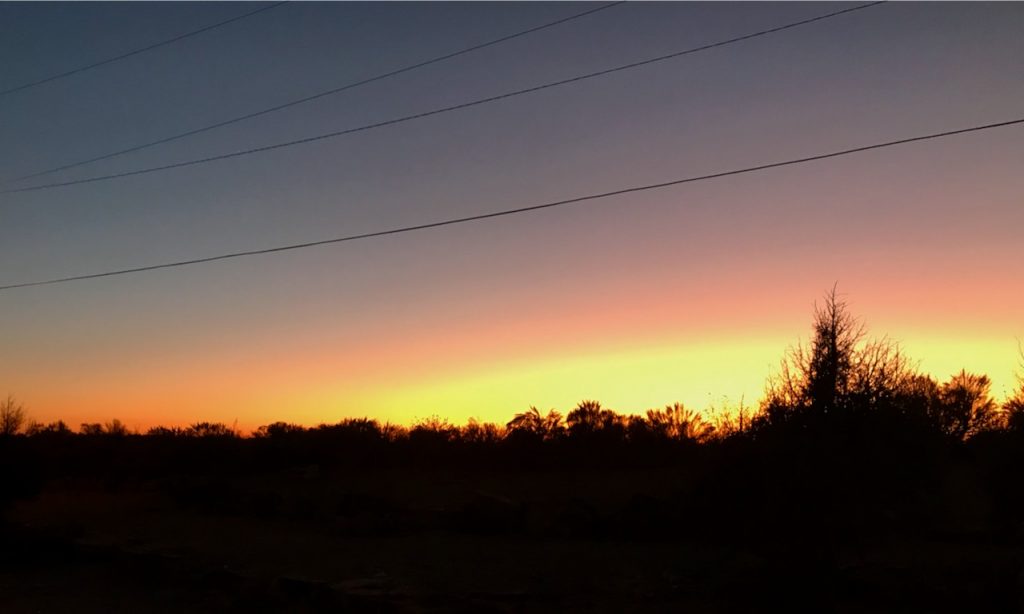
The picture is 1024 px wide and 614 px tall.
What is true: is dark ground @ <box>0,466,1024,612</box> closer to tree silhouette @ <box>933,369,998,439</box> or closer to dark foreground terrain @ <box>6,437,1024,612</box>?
dark foreground terrain @ <box>6,437,1024,612</box>

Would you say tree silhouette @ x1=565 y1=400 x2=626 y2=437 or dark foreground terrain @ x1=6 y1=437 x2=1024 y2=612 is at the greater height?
tree silhouette @ x1=565 y1=400 x2=626 y2=437

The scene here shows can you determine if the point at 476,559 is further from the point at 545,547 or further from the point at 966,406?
the point at 966,406

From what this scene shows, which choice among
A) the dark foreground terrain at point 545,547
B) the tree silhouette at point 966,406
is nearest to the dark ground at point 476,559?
the dark foreground terrain at point 545,547

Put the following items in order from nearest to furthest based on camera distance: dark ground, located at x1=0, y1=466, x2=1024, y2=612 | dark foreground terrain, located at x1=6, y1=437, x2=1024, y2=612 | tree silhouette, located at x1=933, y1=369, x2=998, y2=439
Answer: dark foreground terrain, located at x1=6, y1=437, x2=1024, y2=612 < dark ground, located at x1=0, y1=466, x2=1024, y2=612 < tree silhouette, located at x1=933, y1=369, x2=998, y2=439

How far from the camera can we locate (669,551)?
20953mm

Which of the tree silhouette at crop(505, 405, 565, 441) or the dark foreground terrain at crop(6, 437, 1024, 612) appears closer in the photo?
the dark foreground terrain at crop(6, 437, 1024, 612)

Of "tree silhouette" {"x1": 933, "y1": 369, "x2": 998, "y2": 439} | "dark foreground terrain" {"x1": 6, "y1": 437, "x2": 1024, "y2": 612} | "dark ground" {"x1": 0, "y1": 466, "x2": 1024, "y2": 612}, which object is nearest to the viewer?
"dark foreground terrain" {"x1": 6, "y1": 437, "x2": 1024, "y2": 612}

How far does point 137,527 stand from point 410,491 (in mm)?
9832

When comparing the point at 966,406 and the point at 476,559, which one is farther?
the point at 966,406

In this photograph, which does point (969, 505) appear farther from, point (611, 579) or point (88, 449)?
point (88, 449)

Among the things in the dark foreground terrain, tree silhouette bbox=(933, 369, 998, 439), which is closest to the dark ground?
the dark foreground terrain

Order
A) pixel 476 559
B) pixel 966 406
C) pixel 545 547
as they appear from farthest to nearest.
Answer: pixel 966 406
pixel 545 547
pixel 476 559

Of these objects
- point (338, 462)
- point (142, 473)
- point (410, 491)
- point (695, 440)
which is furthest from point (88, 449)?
point (695, 440)

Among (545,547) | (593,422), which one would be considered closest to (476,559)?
(545,547)
